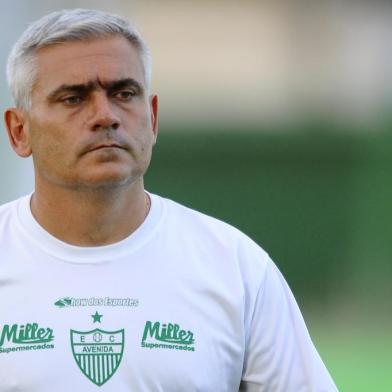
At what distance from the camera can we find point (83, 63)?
2.96 meters

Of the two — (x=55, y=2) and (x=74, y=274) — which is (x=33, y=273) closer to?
(x=74, y=274)

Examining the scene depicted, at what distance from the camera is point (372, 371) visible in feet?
31.7

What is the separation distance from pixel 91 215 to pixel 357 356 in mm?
7205

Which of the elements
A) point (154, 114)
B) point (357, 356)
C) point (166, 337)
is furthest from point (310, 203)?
point (166, 337)

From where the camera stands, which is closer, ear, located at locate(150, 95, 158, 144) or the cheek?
the cheek

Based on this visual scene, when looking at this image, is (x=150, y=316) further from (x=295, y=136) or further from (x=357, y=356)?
(x=295, y=136)

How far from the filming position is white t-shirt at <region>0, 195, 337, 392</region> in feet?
9.30

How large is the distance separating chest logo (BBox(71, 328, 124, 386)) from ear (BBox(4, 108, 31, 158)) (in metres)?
0.55

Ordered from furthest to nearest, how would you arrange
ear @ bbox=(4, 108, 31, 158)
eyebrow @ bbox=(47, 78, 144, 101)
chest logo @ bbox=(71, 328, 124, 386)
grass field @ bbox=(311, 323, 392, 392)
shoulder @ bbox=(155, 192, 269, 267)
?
grass field @ bbox=(311, 323, 392, 392), ear @ bbox=(4, 108, 31, 158), shoulder @ bbox=(155, 192, 269, 267), eyebrow @ bbox=(47, 78, 144, 101), chest logo @ bbox=(71, 328, 124, 386)

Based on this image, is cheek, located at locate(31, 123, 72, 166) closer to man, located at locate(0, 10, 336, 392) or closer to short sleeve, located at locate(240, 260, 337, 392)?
man, located at locate(0, 10, 336, 392)

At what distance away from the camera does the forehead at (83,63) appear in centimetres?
296

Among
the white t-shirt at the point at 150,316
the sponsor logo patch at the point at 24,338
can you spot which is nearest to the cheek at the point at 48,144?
the white t-shirt at the point at 150,316

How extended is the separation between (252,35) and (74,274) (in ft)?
Answer: 26.0

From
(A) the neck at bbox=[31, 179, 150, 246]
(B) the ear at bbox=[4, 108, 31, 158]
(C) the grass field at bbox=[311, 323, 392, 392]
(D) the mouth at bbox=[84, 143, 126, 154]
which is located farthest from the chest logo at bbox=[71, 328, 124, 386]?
(C) the grass field at bbox=[311, 323, 392, 392]
